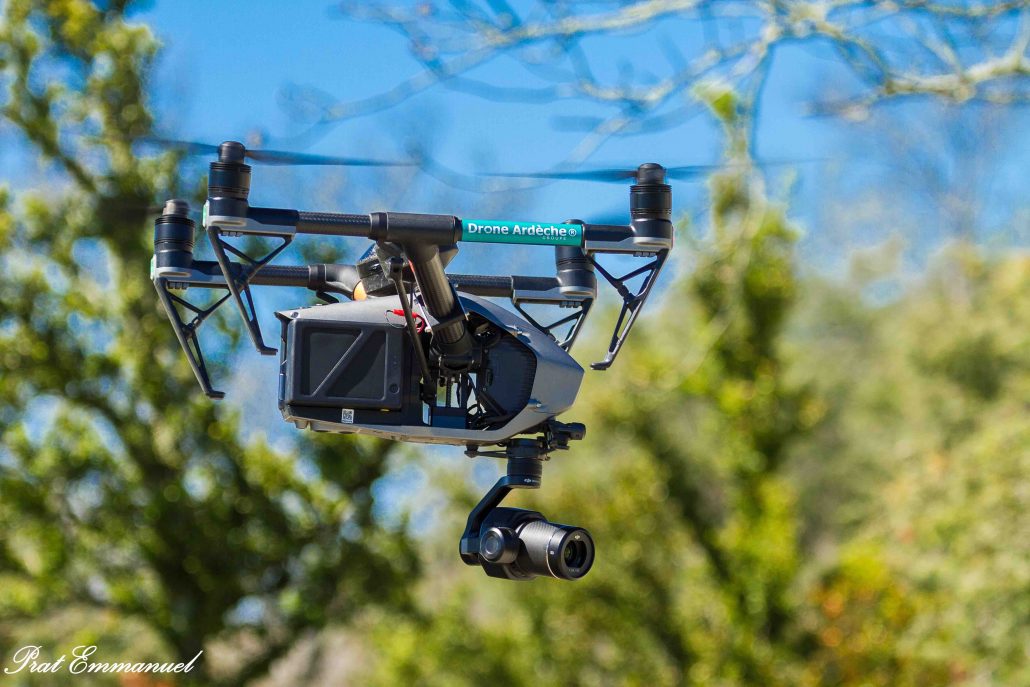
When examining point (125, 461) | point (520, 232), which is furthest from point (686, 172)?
point (125, 461)

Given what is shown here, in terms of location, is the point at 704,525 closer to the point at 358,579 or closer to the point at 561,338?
the point at 358,579

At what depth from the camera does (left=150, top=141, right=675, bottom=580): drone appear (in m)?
3.31

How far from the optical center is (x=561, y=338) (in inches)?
168

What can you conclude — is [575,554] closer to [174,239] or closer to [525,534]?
[525,534]

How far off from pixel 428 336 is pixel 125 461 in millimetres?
10628

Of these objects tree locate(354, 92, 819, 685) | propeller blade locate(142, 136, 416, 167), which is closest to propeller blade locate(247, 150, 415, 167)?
propeller blade locate(142, 136, 416, 167)

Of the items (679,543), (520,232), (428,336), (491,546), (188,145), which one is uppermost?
(188,145)

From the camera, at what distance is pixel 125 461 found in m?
13.4

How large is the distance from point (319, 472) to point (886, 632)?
23.2 feet

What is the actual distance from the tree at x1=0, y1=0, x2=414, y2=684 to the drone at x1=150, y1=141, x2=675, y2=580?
968 cm

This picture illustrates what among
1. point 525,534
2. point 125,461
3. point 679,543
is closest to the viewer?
point 525,534

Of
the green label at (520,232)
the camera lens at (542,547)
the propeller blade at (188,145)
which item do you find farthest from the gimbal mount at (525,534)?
the propeller blade at (188,145)

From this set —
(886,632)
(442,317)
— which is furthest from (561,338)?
(886,632)

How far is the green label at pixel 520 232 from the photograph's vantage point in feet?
11.2
